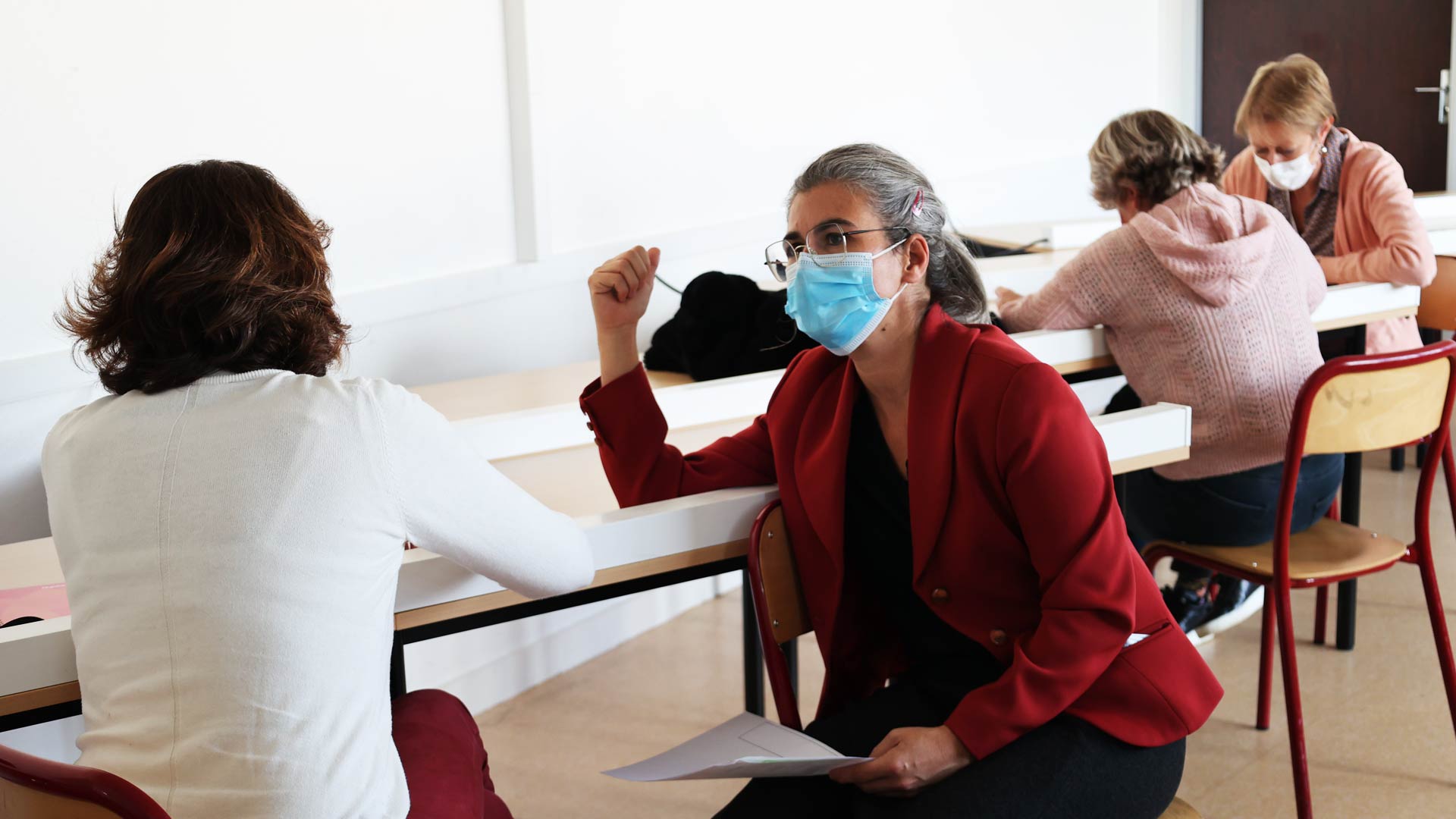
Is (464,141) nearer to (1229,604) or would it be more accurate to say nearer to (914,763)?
(1229,604)

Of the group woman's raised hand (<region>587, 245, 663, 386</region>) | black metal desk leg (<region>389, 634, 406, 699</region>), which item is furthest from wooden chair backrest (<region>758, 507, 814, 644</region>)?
black metal desk leg (<region>389, 634, 406, 699</region>)

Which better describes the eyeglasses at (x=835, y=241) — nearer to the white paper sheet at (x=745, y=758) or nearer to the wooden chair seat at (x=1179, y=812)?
the white paper sheet at (x=745, y=758)

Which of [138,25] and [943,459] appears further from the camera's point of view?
[138,25]

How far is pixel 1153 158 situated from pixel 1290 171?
90cm

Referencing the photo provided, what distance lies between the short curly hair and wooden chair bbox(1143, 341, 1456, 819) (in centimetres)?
58

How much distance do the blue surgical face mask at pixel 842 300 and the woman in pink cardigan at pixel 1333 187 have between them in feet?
5.97

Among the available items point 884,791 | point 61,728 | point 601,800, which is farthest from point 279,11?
point 884,791

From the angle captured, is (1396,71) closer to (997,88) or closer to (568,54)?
(997,88)

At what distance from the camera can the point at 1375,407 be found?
6.29 feet

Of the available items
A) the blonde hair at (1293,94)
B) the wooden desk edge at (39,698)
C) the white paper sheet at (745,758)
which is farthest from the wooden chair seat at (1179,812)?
the blonde hair at (1293,94)

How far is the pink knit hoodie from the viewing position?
2211 mm

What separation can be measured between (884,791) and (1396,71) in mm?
5618

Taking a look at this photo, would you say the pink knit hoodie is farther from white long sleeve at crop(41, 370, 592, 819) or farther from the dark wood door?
the dark wood door

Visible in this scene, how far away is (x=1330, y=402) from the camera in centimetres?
190
